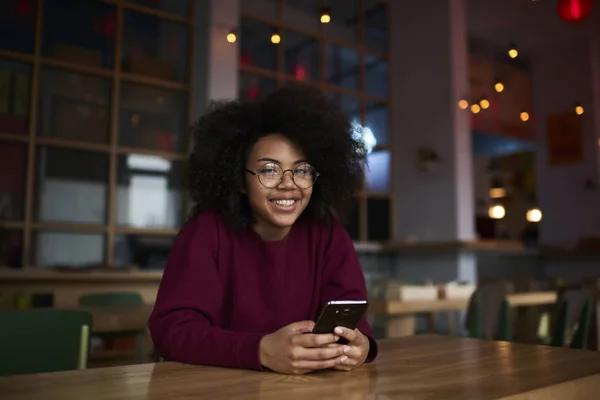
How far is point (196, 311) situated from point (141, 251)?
396 centimetres

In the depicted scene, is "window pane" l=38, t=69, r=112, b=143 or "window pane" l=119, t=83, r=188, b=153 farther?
"window pane" l=119, t=83, r=188, b=153

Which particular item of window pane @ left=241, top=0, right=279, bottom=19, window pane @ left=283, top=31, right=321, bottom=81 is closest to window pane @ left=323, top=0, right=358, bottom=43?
window pane @ left=283, top=31, right=321, bottom=81

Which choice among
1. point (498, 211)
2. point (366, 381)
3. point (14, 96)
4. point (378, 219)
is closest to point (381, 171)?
point (378, 219)

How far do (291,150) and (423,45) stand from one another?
5944mm

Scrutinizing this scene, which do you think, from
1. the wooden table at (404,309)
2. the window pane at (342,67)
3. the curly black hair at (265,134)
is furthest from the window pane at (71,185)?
the curly black hair at (265,134)

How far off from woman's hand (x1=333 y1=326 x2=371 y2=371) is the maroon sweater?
64 millimetres

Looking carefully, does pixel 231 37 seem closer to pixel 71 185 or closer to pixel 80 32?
pixel 80 32

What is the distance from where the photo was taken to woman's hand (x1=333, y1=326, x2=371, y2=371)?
1182mm

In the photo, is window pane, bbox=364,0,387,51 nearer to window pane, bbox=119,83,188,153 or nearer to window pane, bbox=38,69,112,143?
window pane, bbox=119,83,188,153

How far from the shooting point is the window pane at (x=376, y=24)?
7254mm

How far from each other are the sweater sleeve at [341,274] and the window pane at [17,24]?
4077mm

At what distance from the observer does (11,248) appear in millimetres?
4500

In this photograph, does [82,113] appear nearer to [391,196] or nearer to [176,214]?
[176,214]

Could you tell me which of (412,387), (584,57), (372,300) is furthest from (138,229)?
(584,57)
